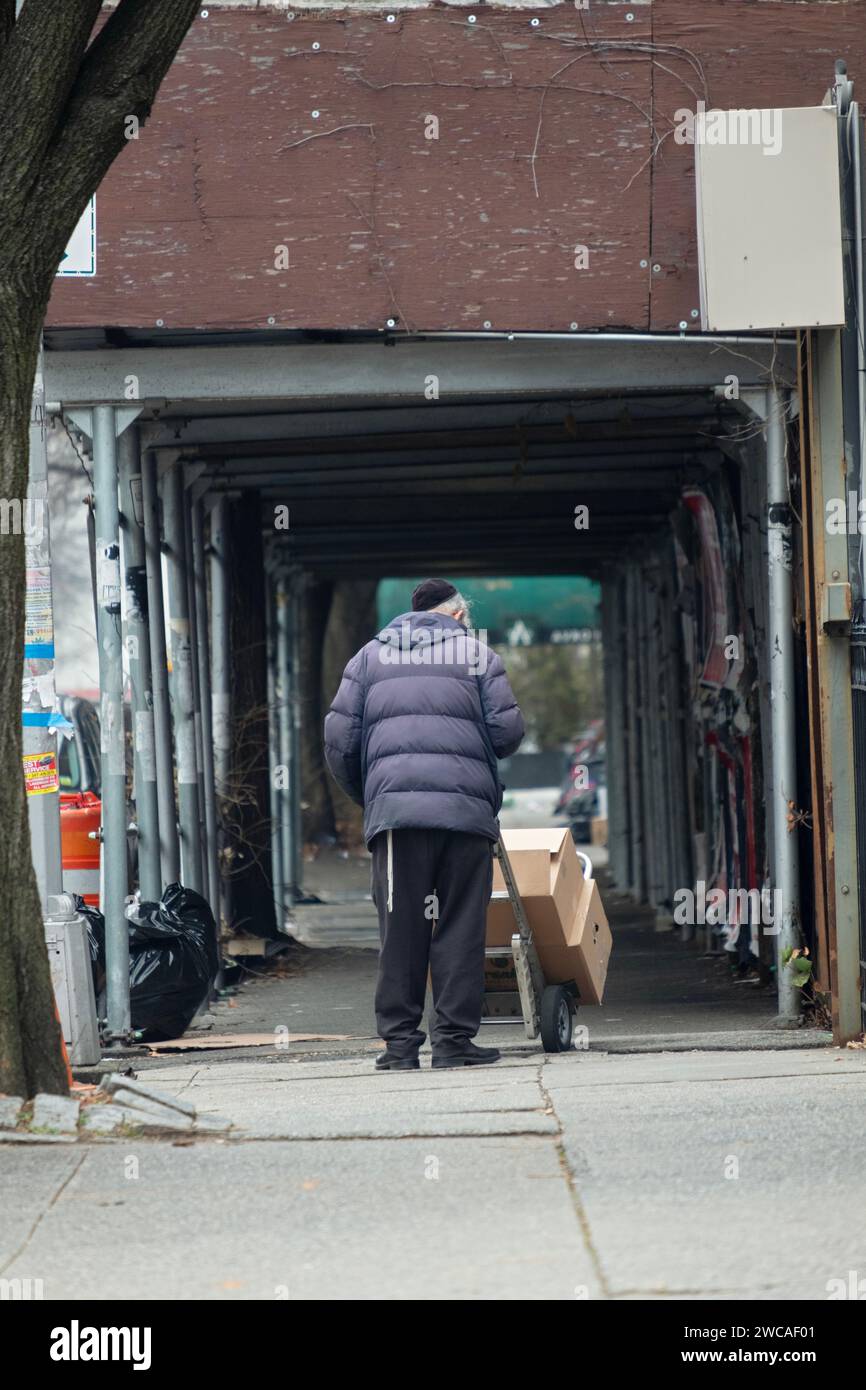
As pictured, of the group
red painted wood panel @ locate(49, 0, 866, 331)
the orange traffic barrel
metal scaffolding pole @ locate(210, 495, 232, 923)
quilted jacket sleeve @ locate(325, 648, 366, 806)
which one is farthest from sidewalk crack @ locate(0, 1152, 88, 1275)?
metal scaffolding pole @ locate(210, 495, 232, 923)

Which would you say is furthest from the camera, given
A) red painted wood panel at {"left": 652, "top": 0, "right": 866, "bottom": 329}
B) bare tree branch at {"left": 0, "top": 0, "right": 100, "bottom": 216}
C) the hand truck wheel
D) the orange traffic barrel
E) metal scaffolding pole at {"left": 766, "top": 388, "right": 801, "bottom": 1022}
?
the orange traffic barrel

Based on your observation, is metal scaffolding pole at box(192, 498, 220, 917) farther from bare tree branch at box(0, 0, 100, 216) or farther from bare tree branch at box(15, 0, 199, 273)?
bare tree branch at box(0, 0, 100, 216)

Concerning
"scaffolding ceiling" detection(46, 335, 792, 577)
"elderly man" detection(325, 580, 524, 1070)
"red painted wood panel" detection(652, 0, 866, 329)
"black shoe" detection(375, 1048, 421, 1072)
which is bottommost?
"black shoe" detection(375, 1048, 421, 1072)

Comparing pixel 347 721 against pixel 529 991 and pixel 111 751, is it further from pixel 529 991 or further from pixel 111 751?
pixel 111 751

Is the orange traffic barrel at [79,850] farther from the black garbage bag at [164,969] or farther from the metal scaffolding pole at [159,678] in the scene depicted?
the black garbage bag at [164,969]

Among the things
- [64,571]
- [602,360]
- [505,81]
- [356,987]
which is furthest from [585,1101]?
[64,571]

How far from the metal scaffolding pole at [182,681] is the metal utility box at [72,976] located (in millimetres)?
3103

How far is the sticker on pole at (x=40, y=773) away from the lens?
7.63 metres

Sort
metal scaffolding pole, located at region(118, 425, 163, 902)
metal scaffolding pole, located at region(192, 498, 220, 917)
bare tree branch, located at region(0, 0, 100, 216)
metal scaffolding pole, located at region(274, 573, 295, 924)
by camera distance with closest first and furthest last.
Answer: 1. bare tree branch, located at region(0, 0, 100, 216)
2. metal scaffolding pole, located at region(118, 425, 163, 902)
3. metal scaffolding pole, located at region(192, 498, 220, 917)
4. metal scaffolding pole, located at region(274, 573, 295, 924)

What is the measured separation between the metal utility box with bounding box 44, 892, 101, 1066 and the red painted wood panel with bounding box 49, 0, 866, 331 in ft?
8.82

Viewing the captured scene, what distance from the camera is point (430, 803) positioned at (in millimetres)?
7039

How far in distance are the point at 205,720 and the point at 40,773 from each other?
13.1 ft

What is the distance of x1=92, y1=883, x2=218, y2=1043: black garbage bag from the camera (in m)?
9.12

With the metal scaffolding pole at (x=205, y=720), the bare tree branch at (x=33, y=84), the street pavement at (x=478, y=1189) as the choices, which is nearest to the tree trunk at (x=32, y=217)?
the bare tree branch at (x=33, y=84)
